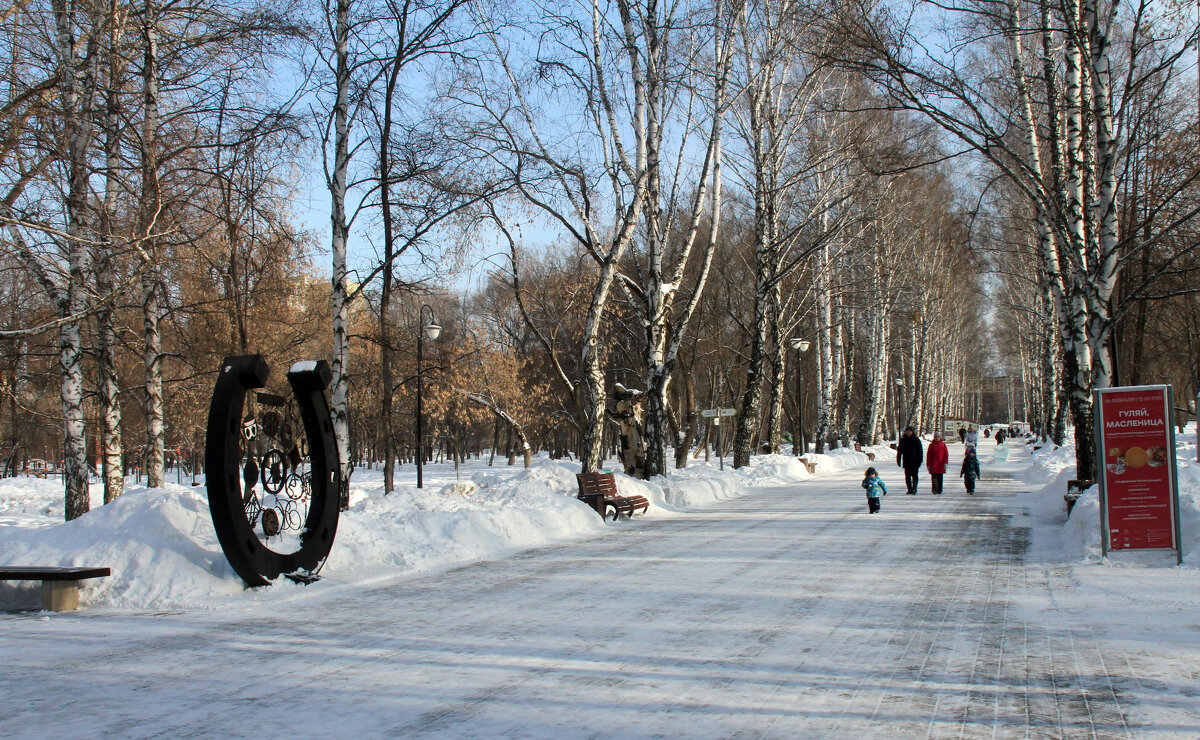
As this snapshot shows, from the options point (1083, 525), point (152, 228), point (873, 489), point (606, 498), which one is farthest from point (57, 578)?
point (873, 489)

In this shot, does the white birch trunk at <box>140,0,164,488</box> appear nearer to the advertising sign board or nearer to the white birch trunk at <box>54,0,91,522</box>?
the white birch trunk at <box>54,0,91,522</box>

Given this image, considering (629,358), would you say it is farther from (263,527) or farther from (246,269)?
(263,527)

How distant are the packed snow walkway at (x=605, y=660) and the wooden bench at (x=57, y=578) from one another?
0.72 feet

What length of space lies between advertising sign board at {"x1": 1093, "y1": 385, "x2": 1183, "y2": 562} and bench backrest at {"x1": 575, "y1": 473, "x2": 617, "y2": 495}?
8.44 m

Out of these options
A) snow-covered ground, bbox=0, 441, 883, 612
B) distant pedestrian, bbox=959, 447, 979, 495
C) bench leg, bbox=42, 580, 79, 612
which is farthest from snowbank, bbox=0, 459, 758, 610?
distant pedestrian, bbox=959, 447, 979, 495

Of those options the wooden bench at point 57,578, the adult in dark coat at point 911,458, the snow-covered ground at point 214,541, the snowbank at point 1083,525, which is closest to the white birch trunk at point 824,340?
the adult in dark coat at point 911,458

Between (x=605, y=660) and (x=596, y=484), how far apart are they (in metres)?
10.0

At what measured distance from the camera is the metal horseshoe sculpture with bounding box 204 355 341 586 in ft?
26.8

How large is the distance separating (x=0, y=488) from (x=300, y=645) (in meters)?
34.9

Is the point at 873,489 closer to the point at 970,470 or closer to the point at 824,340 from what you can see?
the point at 970,470

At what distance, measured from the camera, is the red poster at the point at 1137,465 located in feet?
30.1

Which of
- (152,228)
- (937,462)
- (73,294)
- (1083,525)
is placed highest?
(152,228)

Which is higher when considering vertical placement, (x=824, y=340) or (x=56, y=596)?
(x=824, y=340)

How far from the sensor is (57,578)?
776 centimetres
